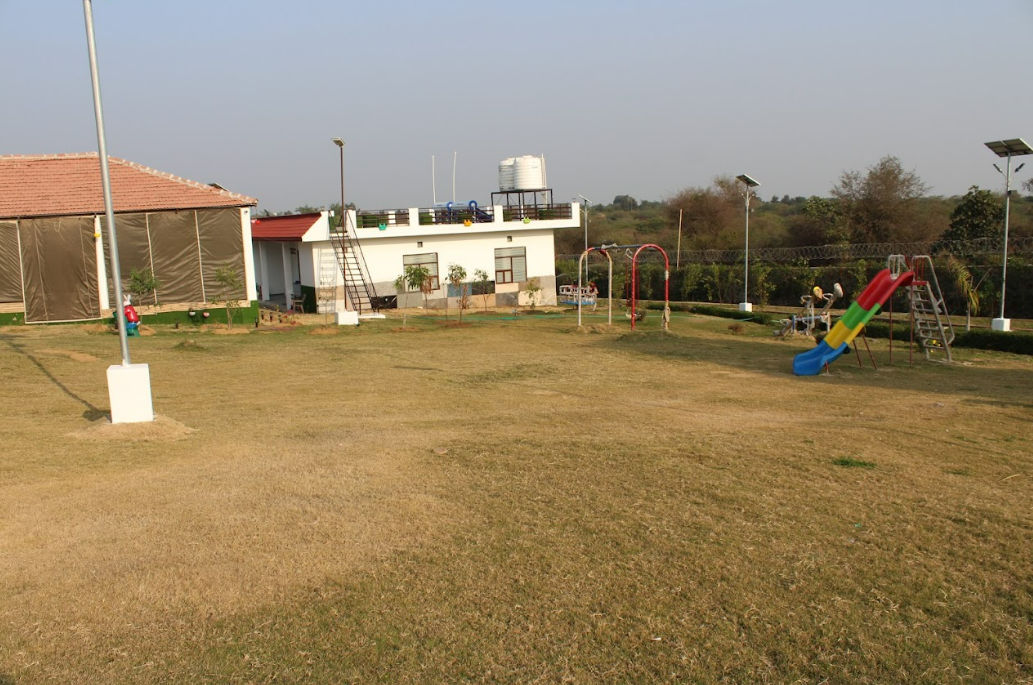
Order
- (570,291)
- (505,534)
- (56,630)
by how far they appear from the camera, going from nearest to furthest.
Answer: (56,630) < (505,534) < (570,291)

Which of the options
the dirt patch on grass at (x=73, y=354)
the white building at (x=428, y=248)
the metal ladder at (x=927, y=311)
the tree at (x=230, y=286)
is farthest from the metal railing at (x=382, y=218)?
the metal ladder at (x=927, y=311)

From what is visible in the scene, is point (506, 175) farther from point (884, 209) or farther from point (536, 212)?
point (884, 209)

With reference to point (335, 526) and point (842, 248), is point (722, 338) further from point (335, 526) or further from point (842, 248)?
point (842, 248)

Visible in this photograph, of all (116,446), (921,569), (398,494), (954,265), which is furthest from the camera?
(954,265)

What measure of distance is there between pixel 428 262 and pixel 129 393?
23598 millimetres

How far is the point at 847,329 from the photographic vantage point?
16.0 metres

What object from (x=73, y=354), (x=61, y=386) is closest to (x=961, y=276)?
(x=73, y=354)

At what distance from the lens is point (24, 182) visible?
24.5 meters

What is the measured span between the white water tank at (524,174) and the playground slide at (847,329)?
21.4m

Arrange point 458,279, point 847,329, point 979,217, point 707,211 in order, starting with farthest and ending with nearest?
point 707,211
point 979,217
point 458,279
point 847,329

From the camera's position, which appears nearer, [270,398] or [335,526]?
[335,526]

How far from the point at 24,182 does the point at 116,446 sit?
61.9ft

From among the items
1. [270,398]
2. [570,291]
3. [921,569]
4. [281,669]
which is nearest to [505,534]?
[281,669]

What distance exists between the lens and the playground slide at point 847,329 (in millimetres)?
15859
